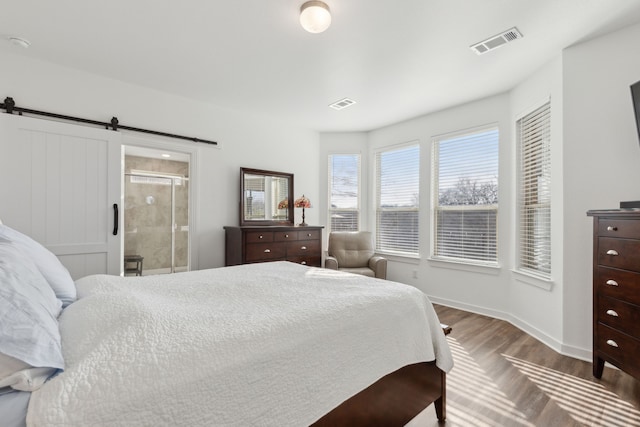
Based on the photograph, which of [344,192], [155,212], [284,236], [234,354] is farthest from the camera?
[155,212]

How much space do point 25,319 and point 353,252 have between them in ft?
12.8

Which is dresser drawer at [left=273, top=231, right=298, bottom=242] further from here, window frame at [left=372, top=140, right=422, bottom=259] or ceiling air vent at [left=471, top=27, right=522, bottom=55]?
ceiling air vent at [left=471, top=27, right=522, bottom=55]

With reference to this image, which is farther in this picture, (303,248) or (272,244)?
(303,248)

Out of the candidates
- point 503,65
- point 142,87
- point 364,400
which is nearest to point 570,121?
point 503,65

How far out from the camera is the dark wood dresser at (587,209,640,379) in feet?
6.15

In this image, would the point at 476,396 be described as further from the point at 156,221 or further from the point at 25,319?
the point at 156,221

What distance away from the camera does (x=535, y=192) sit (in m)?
3.21

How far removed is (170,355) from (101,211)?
9.36 ft

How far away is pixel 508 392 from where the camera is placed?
6.65ft

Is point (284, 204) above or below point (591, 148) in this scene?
below

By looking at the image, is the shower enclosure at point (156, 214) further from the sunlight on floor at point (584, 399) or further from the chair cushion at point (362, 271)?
the sunlight on floor at point (584, 399)

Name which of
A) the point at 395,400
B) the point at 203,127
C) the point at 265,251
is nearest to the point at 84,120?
the point at 203,127

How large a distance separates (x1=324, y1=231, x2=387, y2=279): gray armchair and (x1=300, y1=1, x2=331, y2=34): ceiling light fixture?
9.42 feet

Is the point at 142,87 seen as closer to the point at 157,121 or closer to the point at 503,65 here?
the point at 157,121
